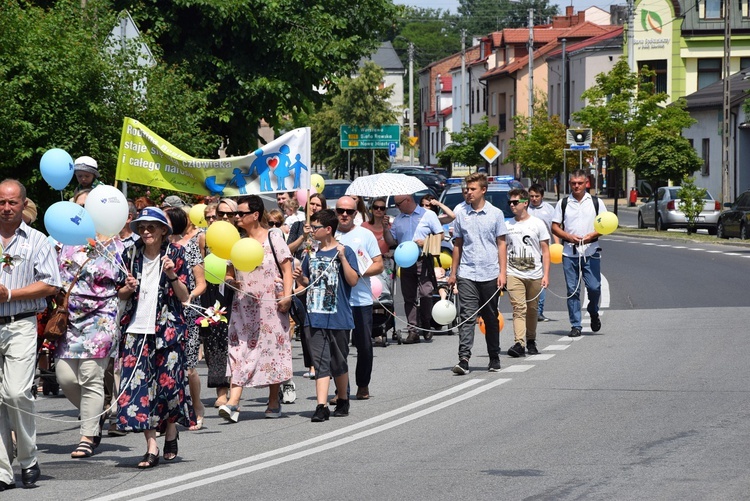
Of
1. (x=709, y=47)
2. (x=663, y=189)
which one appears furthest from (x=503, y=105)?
(x=663, y=189)

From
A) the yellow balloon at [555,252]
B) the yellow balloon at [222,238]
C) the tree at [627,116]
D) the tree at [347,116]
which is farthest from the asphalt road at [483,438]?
the tree at [347,116]

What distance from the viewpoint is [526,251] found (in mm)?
14453

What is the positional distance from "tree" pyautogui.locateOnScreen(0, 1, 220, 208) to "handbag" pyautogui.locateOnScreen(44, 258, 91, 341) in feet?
24.5

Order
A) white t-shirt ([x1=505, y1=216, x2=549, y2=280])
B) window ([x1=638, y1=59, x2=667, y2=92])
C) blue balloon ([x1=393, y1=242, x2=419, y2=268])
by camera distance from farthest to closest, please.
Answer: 1. window ([x1=638, y1=59, x2=667, y2=92])
2. blue balloon ([x1=393, y1=242, x2=419, y2=268])
3. white t-shirt ([x1=505, y1=216, x2=549, y2=280])

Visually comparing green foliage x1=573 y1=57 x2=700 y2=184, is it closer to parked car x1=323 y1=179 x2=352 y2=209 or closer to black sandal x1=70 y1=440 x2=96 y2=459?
parked car x1=323 y1=179 x2=352 y2=209

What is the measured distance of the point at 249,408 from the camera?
11.4 metres

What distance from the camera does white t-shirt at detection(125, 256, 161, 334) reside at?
8.55 meters

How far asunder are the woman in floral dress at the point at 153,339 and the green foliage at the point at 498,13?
139 m

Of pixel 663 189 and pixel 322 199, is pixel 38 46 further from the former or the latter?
pixel 663 189

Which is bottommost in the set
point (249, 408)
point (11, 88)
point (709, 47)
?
point (249, 408)

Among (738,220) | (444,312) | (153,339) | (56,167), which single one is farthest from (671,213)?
(153,339)

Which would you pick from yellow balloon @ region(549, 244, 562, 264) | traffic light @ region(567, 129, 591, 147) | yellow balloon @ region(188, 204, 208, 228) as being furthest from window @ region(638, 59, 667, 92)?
yellow balloon @ region(188, 204, 208, 228)

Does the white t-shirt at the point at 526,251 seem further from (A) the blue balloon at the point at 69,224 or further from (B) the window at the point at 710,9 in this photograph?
(B) the window at the point at 710,9

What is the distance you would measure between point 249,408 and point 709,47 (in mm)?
61645
